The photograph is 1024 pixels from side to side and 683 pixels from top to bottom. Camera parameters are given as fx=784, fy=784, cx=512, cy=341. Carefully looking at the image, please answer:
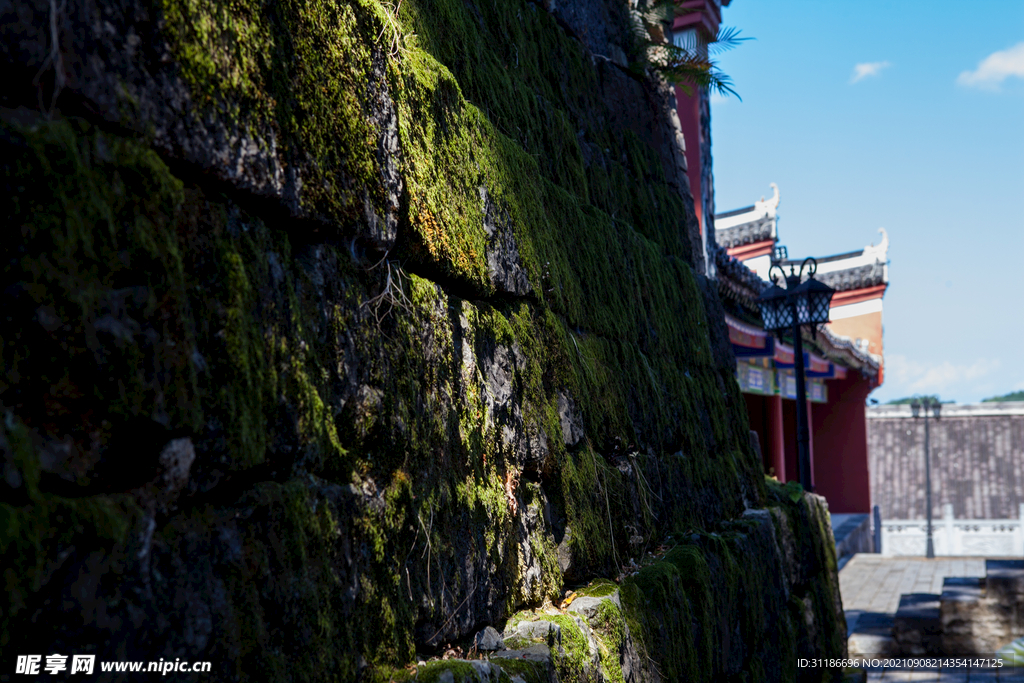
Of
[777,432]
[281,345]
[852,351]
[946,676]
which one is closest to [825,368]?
[852,351]

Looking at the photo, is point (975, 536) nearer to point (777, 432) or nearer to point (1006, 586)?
point (777, 432)

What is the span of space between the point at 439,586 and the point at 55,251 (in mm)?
1247

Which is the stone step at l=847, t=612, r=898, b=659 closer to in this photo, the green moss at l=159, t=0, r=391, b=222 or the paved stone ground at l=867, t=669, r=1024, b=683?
the paved stone ground at l=867, t=669, r=1024, b=683

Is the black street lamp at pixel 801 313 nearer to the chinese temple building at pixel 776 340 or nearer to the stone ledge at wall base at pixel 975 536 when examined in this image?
the chinese temple building at pixel 776 340

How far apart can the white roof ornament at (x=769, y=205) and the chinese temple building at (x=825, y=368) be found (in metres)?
0.02

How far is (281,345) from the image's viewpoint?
1595 mm

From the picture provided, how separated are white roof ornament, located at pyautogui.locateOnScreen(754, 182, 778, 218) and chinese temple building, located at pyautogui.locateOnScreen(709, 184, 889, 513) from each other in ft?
0.07

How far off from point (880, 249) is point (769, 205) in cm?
586

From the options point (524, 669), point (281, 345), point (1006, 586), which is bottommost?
point (1006, 586)

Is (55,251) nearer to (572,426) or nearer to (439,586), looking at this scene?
(439,586)

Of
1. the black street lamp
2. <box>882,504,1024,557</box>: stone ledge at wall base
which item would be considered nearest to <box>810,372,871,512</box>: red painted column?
<box>882,504,1024,557</box>: stone ledge at wall base

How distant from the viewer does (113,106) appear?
1.28 meters

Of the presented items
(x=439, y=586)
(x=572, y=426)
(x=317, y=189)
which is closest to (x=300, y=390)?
(x=317, y=189)

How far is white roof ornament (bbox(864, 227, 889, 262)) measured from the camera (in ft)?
68.1
